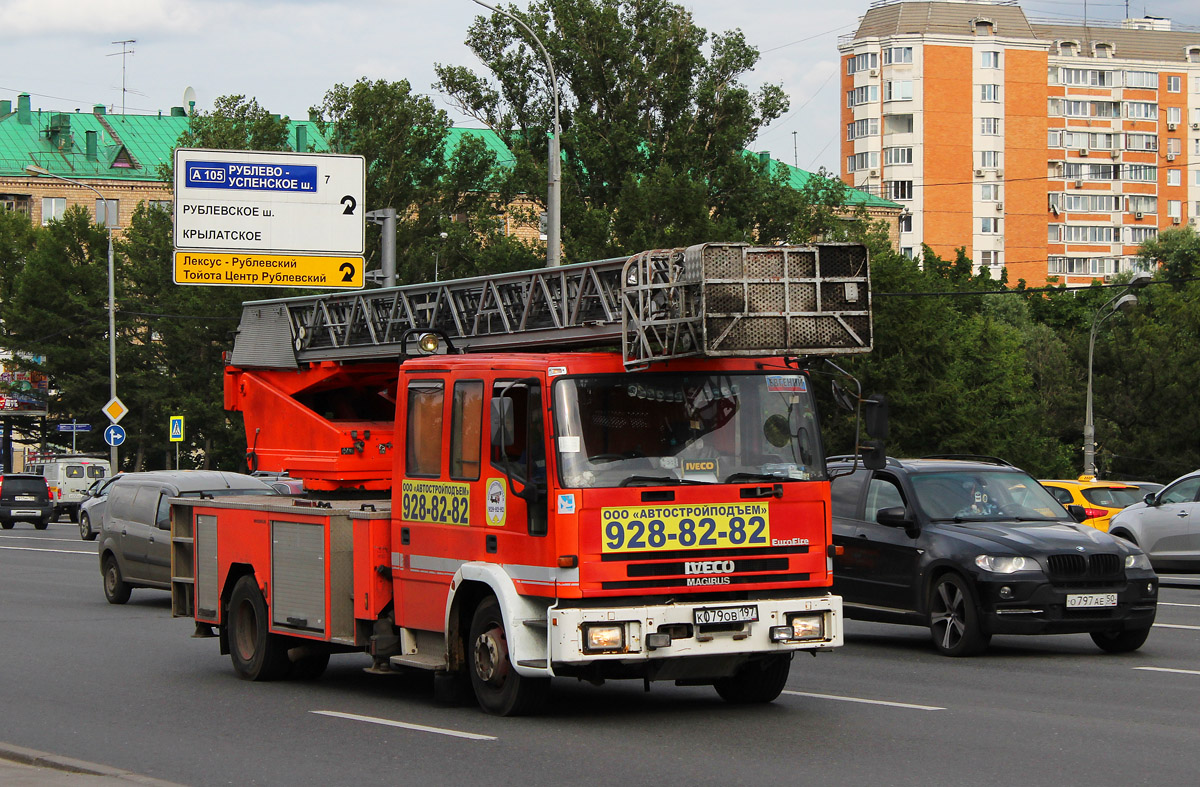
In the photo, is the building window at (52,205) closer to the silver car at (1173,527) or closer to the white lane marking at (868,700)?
the silver car at (1173,527)

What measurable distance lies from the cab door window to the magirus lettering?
187cm

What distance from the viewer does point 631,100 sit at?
200ft

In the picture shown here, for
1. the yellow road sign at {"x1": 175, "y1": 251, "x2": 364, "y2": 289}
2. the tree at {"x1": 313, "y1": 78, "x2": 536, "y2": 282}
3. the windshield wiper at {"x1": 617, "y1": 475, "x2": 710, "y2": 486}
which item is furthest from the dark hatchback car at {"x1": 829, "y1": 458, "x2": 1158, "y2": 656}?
the tree at {"x1": 313, "y1": 78, "x2": 536, "y2": 282}

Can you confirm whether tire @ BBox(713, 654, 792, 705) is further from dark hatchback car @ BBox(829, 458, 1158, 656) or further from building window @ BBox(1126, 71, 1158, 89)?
building window @ BBox(1126, 71, 1158, 89)

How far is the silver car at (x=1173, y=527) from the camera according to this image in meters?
22.0

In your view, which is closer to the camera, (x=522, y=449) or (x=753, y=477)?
(x=522, y=449)

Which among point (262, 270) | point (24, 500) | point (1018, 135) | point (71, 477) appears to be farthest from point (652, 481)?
point (1018, 135)

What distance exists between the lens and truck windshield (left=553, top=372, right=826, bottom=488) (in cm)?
975

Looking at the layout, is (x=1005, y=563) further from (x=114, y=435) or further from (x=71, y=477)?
(x=71, y=477)

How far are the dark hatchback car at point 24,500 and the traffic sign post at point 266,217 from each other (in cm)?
2015

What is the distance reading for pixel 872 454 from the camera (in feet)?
34.3

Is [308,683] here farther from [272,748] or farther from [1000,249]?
[1000,249]

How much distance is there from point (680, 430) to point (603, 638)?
135cm

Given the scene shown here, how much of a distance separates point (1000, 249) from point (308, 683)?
10597 centimetres
